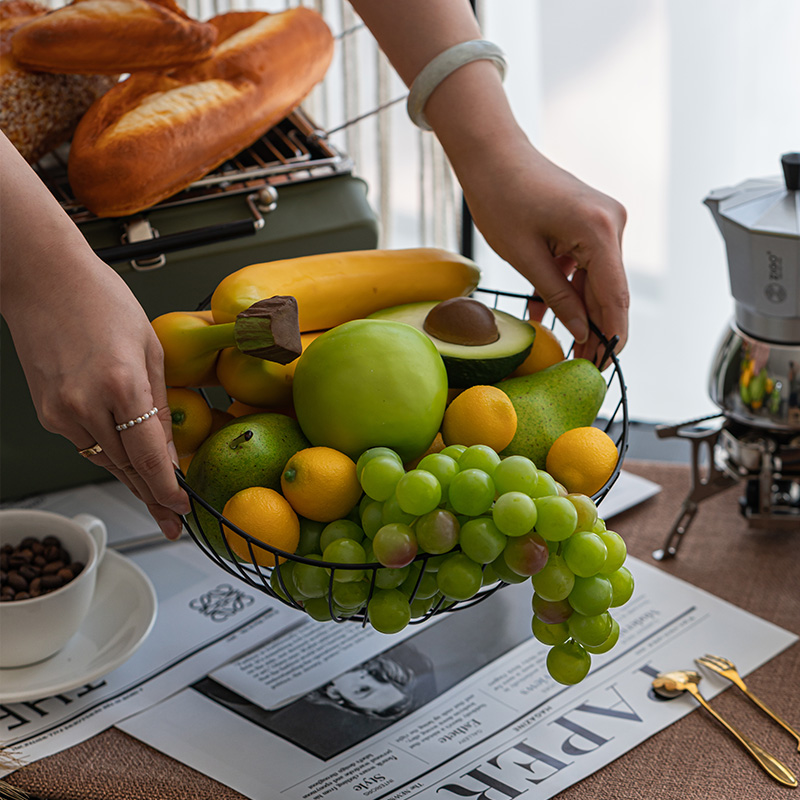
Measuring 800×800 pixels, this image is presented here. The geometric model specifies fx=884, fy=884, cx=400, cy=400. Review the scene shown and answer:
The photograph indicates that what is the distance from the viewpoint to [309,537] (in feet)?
1.59

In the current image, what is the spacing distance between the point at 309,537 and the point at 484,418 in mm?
117

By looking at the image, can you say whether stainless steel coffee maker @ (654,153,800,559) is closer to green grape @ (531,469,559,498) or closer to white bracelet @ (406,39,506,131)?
white bracelet @ (406,39,506,131)

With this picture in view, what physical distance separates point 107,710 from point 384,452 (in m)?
0.32

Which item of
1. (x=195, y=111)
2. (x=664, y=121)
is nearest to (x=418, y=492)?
(x=195, y=111)

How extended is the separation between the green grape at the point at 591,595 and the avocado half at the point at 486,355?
0.15 m

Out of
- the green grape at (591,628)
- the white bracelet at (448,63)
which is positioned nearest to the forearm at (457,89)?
the white bracelet at (448,63)

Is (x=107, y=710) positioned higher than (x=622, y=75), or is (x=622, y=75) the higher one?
(x=622, y=75)

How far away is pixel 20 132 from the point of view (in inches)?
30.3

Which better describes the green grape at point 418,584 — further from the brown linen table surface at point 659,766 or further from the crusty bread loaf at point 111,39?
the crusty bread loaf at point 111,39

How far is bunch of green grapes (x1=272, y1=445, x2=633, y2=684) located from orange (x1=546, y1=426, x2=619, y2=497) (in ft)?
0.10

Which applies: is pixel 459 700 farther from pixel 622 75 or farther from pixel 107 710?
pixel 622 75

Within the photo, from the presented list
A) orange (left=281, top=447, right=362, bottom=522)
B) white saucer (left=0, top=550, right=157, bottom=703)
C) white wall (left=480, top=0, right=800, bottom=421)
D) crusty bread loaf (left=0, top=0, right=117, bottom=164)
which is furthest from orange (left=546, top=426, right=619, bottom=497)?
white wall (left=480, top=0, right=800, bottom=421)

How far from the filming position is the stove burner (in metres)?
0.76

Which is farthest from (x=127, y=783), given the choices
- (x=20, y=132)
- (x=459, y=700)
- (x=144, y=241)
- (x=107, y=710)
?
(x=20, y=132)
